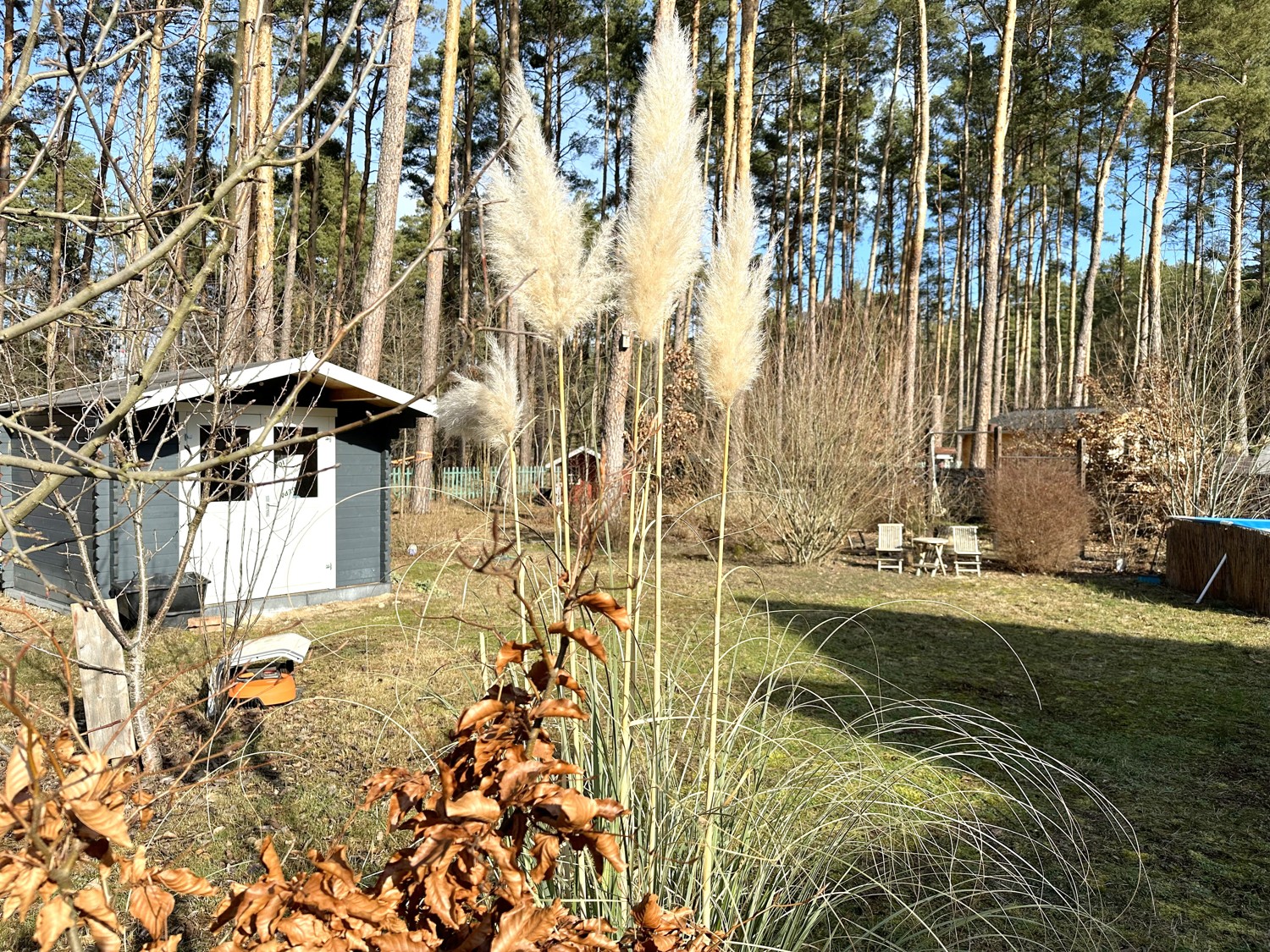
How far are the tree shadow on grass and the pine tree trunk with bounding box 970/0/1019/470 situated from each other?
34.7ft

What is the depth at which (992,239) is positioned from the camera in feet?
58.7

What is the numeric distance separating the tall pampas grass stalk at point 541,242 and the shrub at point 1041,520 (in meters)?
10.7

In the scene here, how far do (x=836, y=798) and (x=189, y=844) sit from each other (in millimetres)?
2723

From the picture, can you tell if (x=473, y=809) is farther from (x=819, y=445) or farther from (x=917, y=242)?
(x=917, y=242)

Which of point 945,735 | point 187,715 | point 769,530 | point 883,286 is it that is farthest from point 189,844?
point 883,286

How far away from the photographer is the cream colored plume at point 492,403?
2.36 meters

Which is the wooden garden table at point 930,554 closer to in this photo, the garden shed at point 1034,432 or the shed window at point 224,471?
the garden shed at point 1034,432

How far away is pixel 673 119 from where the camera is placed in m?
2.12

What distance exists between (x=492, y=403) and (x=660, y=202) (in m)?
0.71

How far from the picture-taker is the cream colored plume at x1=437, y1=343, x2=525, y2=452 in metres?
2.36

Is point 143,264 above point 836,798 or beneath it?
above

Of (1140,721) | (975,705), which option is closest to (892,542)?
(975,705)

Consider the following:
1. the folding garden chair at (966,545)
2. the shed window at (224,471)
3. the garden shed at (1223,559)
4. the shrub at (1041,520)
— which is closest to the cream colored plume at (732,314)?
the shed window at (224,471)

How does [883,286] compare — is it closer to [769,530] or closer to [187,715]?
[769,530]
